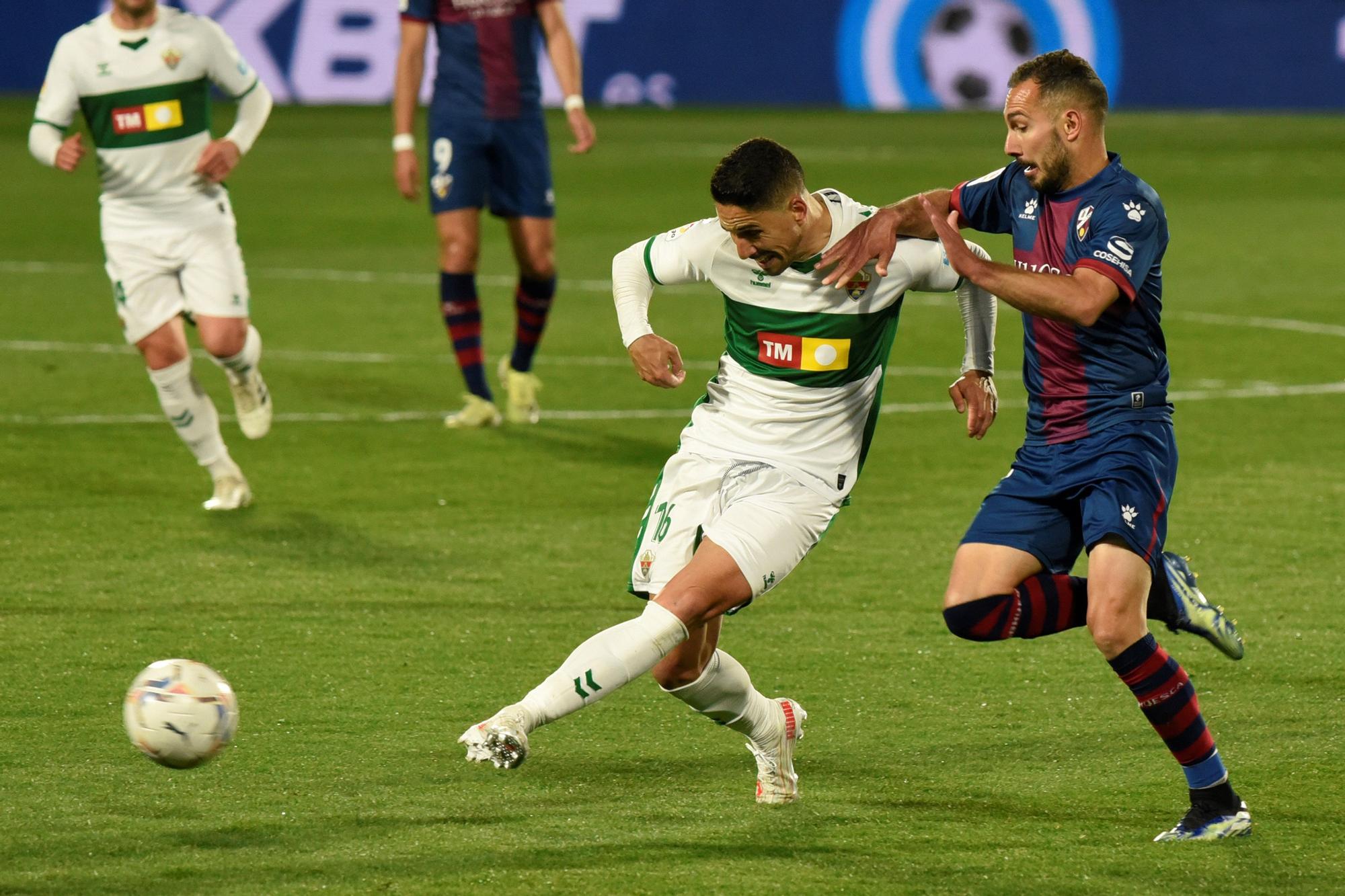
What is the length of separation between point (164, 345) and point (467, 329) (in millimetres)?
2212

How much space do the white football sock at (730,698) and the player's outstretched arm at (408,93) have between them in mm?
5458

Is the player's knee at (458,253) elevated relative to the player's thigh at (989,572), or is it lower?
lower

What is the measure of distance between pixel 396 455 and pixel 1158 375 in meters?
5.05

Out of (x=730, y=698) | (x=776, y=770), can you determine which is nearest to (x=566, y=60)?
(x=730, y=698)

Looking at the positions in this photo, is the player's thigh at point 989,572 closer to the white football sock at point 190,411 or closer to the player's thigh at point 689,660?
the player's thigh at point 689,660

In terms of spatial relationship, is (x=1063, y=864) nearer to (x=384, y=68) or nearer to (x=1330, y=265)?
(x=1330, y=265)

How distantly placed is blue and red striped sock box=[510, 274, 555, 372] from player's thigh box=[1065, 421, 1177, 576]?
5.55 m

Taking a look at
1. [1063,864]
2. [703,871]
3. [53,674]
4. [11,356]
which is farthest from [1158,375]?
[11,356]

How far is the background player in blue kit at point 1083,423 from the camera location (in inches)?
179

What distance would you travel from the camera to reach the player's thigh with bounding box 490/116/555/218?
32.8ft

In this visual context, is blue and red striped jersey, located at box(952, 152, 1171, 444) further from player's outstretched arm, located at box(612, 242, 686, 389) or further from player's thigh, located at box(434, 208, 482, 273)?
player's thigh, located at box(434, 208, 482, 273)

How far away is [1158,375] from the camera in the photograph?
4.89 m

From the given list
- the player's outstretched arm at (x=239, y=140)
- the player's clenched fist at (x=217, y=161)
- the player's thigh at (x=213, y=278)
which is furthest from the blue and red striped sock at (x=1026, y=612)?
the player's clenched fist at (x=217, y=161)

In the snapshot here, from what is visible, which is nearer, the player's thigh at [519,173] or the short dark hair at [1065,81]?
the short dark hair at [1065,81]
